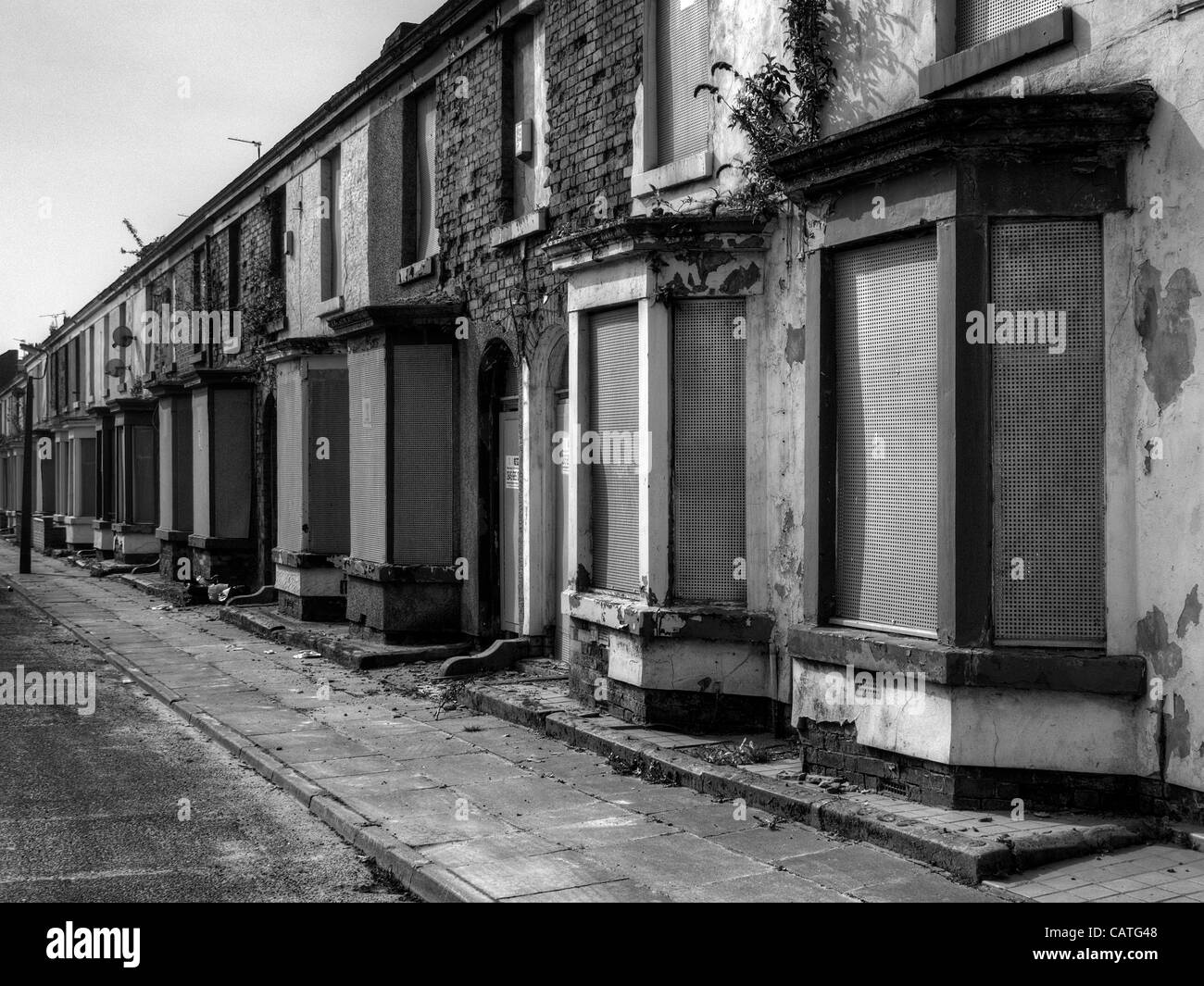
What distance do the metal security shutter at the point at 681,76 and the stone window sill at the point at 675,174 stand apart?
0.18 m

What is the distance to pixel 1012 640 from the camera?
6672 mm

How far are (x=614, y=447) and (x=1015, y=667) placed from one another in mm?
4014

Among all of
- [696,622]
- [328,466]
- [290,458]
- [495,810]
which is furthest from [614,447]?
[290,458]

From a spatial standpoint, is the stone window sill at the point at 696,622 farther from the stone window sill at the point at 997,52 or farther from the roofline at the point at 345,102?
the roofline at the point at 345,102

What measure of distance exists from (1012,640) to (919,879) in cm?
153

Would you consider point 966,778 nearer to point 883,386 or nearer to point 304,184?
point 883,386

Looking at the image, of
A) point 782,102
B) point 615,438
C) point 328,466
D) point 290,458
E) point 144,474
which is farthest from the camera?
point 144,474

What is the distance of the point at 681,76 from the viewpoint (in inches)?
393

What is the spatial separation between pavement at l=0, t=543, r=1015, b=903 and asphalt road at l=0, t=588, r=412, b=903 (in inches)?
8.1

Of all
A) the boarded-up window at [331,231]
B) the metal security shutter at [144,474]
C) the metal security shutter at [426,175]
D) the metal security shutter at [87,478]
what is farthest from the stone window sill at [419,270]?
the metal security shutter at [87,478]

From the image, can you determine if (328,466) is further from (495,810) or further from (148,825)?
(495,810)

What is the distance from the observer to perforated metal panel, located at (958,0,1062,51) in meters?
6.89

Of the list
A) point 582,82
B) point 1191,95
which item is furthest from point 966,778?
point 582,82

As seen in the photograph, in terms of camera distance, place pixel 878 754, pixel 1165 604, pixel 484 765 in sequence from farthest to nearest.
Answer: pixel 484 765, pixel 878 754, pixel 1165 604
